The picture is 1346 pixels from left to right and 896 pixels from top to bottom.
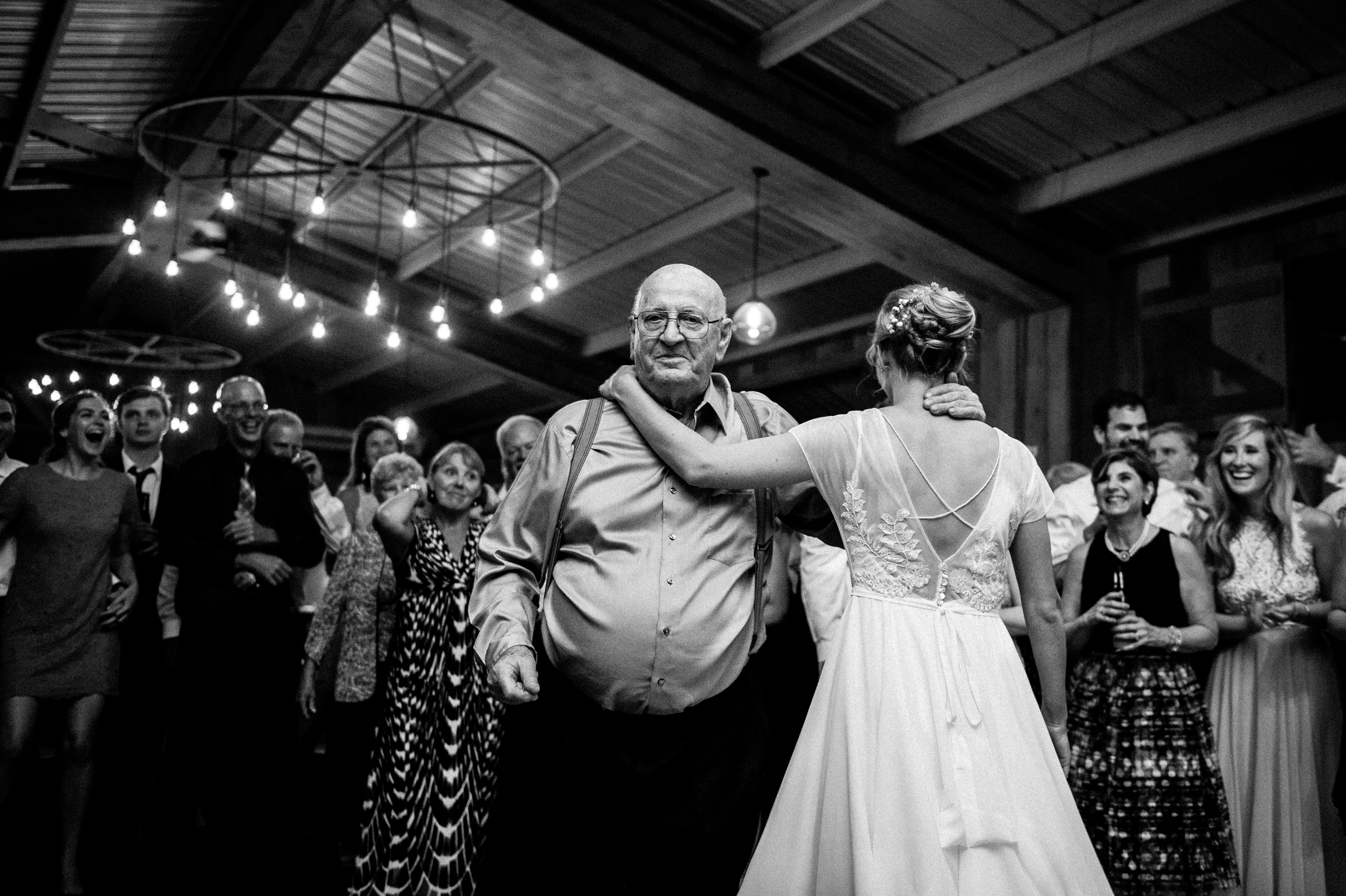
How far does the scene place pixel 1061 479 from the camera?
5.74 meters

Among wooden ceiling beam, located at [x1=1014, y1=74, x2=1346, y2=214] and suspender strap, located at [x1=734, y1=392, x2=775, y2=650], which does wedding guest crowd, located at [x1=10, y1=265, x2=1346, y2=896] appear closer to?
suspender strap, located at [x1=734, y1=392, x2=775, y2=650]

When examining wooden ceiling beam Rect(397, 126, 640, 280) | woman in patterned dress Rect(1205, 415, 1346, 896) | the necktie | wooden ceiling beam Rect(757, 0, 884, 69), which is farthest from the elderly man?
wooden ceiling beam Rect(397, 126, 640, 280)

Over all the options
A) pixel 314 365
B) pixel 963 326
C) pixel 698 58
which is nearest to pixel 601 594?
pixel 963 326

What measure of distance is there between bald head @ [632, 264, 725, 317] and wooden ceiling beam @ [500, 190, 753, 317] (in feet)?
21.0

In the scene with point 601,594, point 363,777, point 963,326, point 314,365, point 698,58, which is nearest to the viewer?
point 601,594

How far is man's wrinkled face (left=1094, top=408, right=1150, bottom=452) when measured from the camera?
16.0 feet

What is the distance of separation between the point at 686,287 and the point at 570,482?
0.44 metres

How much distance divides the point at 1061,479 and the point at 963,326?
11.7ft

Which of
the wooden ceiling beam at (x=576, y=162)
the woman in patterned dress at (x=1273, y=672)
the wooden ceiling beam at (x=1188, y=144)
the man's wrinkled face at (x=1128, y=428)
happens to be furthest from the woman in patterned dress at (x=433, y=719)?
the wooden ceiling beam at (x=1188, y=144)

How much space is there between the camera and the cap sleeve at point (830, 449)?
7.75 feet

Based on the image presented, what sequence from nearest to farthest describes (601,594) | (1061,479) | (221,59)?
(601,594), (1061,479), (221,59)

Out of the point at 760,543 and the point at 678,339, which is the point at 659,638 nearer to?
the point at 760,543

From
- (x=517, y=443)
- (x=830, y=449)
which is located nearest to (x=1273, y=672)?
(x=830, y=449)

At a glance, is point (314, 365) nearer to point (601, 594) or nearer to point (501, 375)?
point (501, 375)
